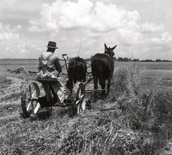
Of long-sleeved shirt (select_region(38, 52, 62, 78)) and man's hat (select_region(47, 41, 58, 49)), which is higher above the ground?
man's hat (select_region(47, 41, 58, 49))

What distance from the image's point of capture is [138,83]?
32.8ft

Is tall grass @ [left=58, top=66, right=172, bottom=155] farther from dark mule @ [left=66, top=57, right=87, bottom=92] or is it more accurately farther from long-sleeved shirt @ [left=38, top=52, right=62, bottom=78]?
dark mule @ [left=66, top=57, right=87, bottom=92]

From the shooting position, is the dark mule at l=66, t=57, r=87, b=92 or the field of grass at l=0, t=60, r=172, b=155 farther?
the dark mule at l=66, t=57, r=87, b=92

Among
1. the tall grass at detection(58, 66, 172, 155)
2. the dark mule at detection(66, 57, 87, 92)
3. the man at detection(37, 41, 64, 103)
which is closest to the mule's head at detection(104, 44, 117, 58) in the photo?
the dark mule at detection(66, 57, 87, 92)

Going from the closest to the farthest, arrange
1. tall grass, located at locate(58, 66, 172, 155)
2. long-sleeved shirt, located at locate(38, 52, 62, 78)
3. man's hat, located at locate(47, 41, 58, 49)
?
tall grass, located at locate(58, 66, 172, 155) < long-sleeved shirt, located at locate(38, 52, 62, 78) < man's hat, located at locate(47, 41, 58, 49)

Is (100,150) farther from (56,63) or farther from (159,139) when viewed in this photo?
(56,63)

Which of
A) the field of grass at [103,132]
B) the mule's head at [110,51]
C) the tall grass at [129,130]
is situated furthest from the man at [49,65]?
the mule's head at [110,51]

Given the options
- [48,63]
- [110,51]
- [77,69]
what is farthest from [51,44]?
[110,51]

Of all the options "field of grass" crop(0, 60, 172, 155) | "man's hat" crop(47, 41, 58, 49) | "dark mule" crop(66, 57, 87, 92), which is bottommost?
"field of grass" crop(0, 60, 172, 155)

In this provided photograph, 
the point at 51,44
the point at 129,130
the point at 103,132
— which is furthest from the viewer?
the point at 51,44

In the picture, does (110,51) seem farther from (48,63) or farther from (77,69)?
(48,63)

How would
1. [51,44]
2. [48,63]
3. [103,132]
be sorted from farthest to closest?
[51,44] → [48,63] → [103,132]

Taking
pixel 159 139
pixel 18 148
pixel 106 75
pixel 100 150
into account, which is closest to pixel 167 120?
pixel 159 139

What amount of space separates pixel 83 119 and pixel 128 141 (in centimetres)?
147
